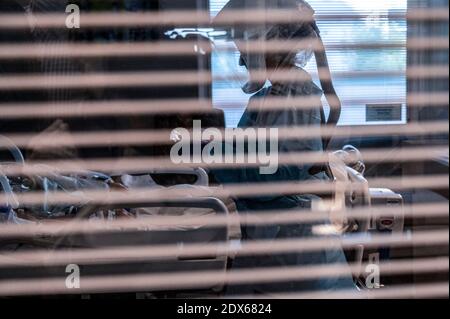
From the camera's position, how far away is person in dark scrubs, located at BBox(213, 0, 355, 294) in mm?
2223

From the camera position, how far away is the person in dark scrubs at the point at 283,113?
2.22 m

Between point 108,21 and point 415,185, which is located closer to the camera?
point 108,21

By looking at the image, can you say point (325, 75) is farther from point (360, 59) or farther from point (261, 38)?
point (261, 38)

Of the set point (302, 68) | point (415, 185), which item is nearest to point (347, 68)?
point (302, 68)

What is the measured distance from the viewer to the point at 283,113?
2264 mm

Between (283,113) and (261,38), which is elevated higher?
(261,38)

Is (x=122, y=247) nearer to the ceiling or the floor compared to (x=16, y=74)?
nearer to the floor

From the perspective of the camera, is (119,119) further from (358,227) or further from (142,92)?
(358,227)

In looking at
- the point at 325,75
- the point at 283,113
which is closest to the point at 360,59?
the point at 325,75

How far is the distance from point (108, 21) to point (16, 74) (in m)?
0.34

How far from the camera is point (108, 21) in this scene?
217 centimetres

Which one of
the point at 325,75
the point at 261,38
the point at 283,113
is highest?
the point at 261,38

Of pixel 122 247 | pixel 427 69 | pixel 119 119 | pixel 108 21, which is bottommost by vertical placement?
pixel 122 247

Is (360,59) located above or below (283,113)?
above
